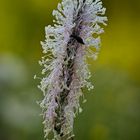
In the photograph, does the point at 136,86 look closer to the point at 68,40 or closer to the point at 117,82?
the point at 117,82

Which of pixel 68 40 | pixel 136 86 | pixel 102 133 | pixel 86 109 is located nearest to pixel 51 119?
pixel 68 40

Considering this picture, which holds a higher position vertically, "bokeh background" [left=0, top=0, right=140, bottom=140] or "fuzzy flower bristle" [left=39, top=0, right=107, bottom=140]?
"bokeh background" [left=0, top=0, right=140, bottom=140]

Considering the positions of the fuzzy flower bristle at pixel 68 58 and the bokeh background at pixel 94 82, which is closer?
the fuzzy flower bristle at pixel 68 58

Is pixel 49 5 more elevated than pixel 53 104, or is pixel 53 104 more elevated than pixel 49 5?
pixel 49 5

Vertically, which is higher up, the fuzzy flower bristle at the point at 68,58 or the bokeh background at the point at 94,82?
the bokeh background at the point at 94,82
